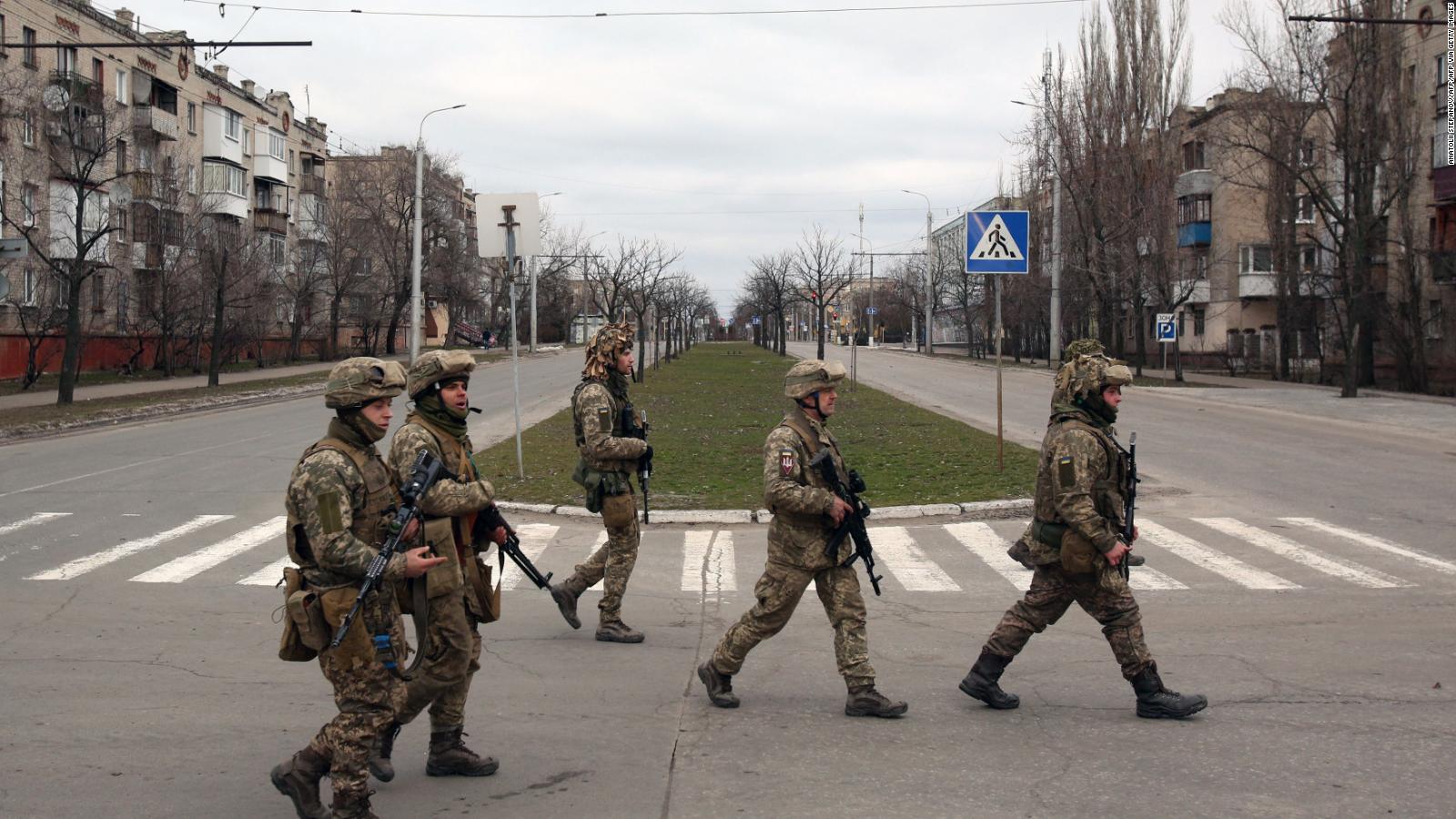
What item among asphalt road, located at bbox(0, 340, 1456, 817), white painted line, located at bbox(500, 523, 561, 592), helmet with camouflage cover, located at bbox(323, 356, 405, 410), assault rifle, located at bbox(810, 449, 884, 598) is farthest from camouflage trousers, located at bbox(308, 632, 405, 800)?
white painted line, located at bbox(500, 523, 561, 592)

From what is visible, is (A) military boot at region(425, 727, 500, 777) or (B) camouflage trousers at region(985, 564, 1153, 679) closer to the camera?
(A) military boot at region(425, 727, 500, 777)

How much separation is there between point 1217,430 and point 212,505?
16804 millimetres

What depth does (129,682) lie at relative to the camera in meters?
6.66

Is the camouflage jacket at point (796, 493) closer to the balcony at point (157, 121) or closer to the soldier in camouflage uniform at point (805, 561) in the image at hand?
the soldier in camouflage uniform at point (805, 561)

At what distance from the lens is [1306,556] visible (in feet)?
34.6

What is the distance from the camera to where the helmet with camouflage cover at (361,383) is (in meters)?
4.53

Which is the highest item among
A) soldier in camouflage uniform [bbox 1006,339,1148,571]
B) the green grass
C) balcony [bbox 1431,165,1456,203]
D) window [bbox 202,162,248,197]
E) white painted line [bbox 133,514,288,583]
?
window [bbox 202,162,248,197]

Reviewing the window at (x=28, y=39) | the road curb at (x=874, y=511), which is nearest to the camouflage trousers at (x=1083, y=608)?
the road curb at (x=874, y=511)

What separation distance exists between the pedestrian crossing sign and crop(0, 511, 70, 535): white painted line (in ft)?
34.2

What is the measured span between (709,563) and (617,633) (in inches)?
111

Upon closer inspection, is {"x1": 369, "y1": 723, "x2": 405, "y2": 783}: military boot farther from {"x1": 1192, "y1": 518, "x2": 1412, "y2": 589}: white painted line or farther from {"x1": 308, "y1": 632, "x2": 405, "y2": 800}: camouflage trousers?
{"x1": 1192, "y1": 518, "x2": 1412, "y2": 589}: white painted line

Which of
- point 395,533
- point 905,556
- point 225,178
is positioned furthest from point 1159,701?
point 225,178

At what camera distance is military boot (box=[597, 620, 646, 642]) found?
7.71 meters

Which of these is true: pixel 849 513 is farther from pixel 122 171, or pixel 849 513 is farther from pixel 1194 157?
pixel 1194 157
